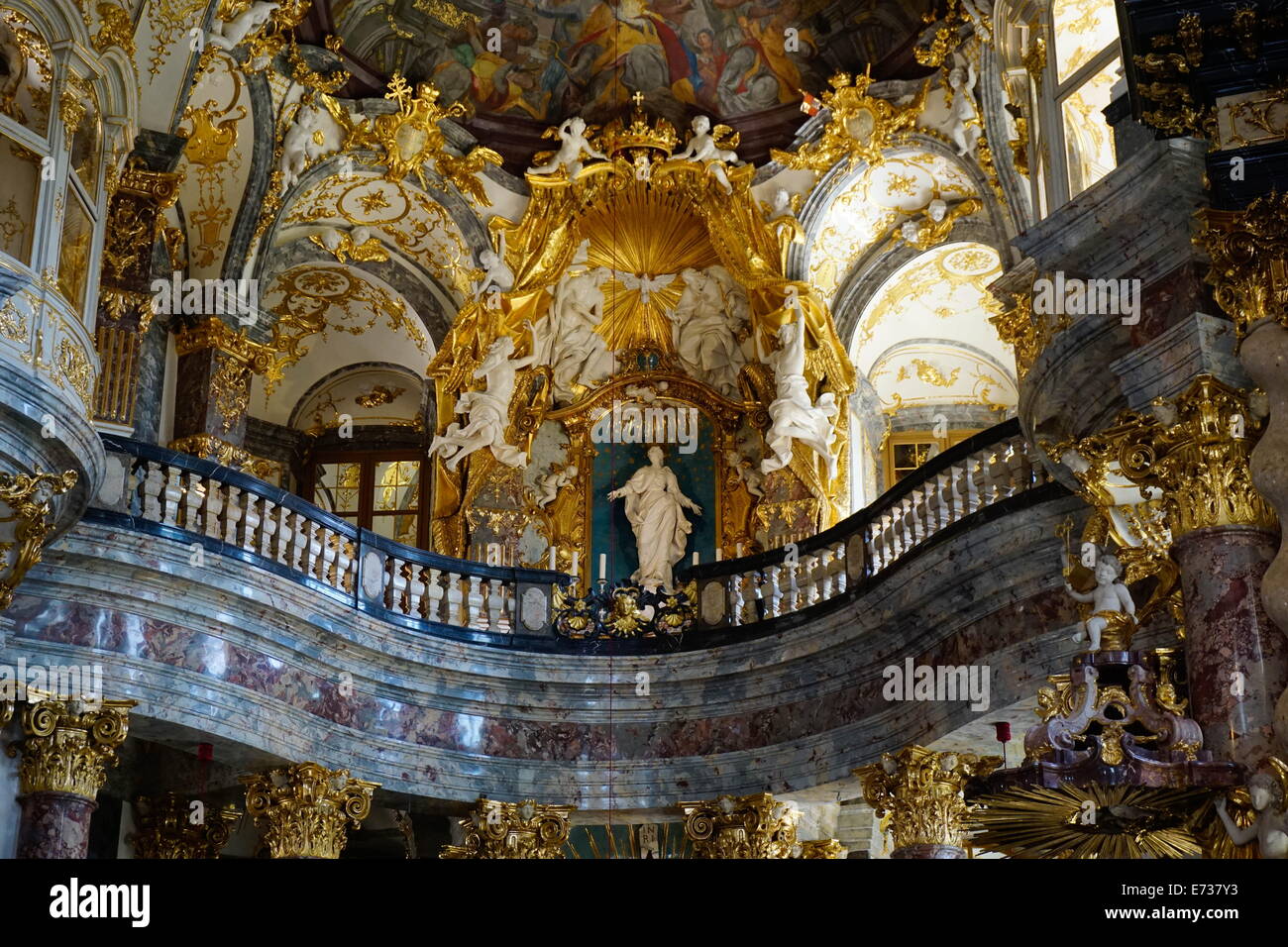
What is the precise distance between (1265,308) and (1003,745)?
6223 millimetres

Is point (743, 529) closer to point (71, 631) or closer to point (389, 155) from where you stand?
point (389, 155)

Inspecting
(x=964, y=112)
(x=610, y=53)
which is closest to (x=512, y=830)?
(x=964, y=112)

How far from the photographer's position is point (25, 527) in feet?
45.1

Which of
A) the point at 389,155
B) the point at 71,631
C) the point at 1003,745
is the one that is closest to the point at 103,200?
the point at 71,631

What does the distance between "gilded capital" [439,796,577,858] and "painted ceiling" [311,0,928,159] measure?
24.5 ft

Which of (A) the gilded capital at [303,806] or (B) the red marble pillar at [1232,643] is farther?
(A) the gilded capital at [303,806]

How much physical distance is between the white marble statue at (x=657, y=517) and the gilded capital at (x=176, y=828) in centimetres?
487

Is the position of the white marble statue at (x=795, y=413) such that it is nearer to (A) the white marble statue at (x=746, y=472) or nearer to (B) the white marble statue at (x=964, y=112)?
(A) the white marble statue at (x=746, y=472)

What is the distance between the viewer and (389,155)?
20.1 metres

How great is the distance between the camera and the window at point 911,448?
2238 cm

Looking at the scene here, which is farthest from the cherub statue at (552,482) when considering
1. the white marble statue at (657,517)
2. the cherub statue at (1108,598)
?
the cherub statue at (1108,598)

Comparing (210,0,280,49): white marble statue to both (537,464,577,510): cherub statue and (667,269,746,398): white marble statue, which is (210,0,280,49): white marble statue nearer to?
(667,269,746,398): white marble statue

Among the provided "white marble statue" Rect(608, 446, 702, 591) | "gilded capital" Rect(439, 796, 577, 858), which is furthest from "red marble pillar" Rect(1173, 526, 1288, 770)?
"white marble statue" Rect(608, 446, 702, 591)
